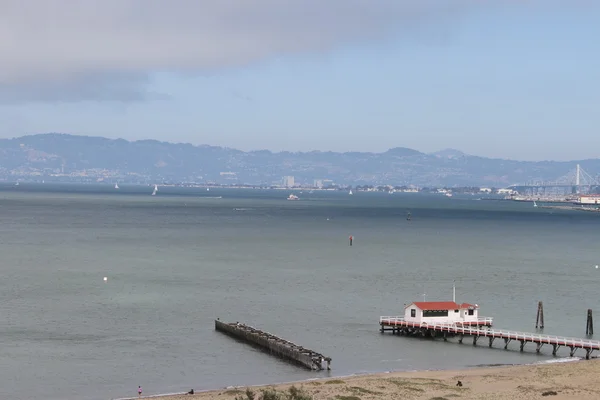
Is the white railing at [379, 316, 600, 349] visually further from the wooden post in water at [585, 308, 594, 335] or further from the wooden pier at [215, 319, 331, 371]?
the wooden pier at [215, 319, 331, 371]

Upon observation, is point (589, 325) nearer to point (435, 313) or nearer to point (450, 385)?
point (435, 313)

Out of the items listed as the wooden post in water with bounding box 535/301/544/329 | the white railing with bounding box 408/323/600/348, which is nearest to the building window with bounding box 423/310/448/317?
the white railing with bounding box 408/323/600/348

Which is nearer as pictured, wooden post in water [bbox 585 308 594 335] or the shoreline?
the shoreline

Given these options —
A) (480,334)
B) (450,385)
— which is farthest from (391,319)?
(450,385)

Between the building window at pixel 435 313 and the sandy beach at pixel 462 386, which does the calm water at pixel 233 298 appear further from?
the sandy beach at pixel 462 386

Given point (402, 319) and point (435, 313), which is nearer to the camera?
point (435, 313)
